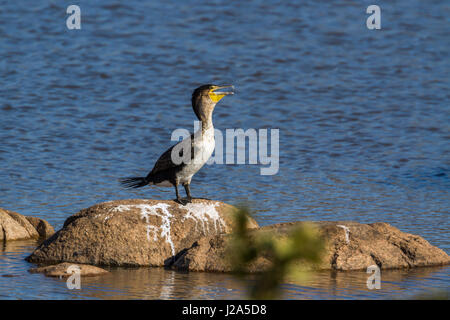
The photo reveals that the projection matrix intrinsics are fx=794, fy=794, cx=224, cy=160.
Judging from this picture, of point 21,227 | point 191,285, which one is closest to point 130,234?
point 191,285

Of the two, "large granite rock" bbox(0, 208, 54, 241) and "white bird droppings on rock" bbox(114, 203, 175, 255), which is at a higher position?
"white bird droppings on rock" bbox(114, 203, 175, 255)

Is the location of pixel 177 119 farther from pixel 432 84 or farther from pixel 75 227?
pixel 75 227

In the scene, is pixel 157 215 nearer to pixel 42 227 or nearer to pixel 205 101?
pixel 205 101

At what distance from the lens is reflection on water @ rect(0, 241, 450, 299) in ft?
25.6

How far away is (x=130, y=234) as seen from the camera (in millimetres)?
9438

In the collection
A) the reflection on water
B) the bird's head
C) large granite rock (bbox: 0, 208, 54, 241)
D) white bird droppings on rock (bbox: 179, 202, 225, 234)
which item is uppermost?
the bird's head

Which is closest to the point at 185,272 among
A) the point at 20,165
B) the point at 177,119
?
the point at 20,165

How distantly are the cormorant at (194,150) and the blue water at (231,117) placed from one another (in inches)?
49.9

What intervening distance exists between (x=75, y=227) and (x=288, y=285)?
9.22 ft

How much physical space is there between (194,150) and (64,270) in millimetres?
2022

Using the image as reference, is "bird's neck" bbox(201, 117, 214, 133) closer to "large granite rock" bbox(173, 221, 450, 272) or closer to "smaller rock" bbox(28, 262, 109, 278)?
"large granite rock" bbox(173, 221, 450, 272)

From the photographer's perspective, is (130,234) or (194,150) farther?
(130,234)

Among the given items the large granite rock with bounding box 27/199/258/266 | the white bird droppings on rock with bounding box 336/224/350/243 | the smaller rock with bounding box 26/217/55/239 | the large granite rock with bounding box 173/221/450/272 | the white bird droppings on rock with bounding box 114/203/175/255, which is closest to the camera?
the large granite rock with bounding box 173/221/450/272

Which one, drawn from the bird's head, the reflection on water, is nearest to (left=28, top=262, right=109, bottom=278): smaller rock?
the reflection on water
